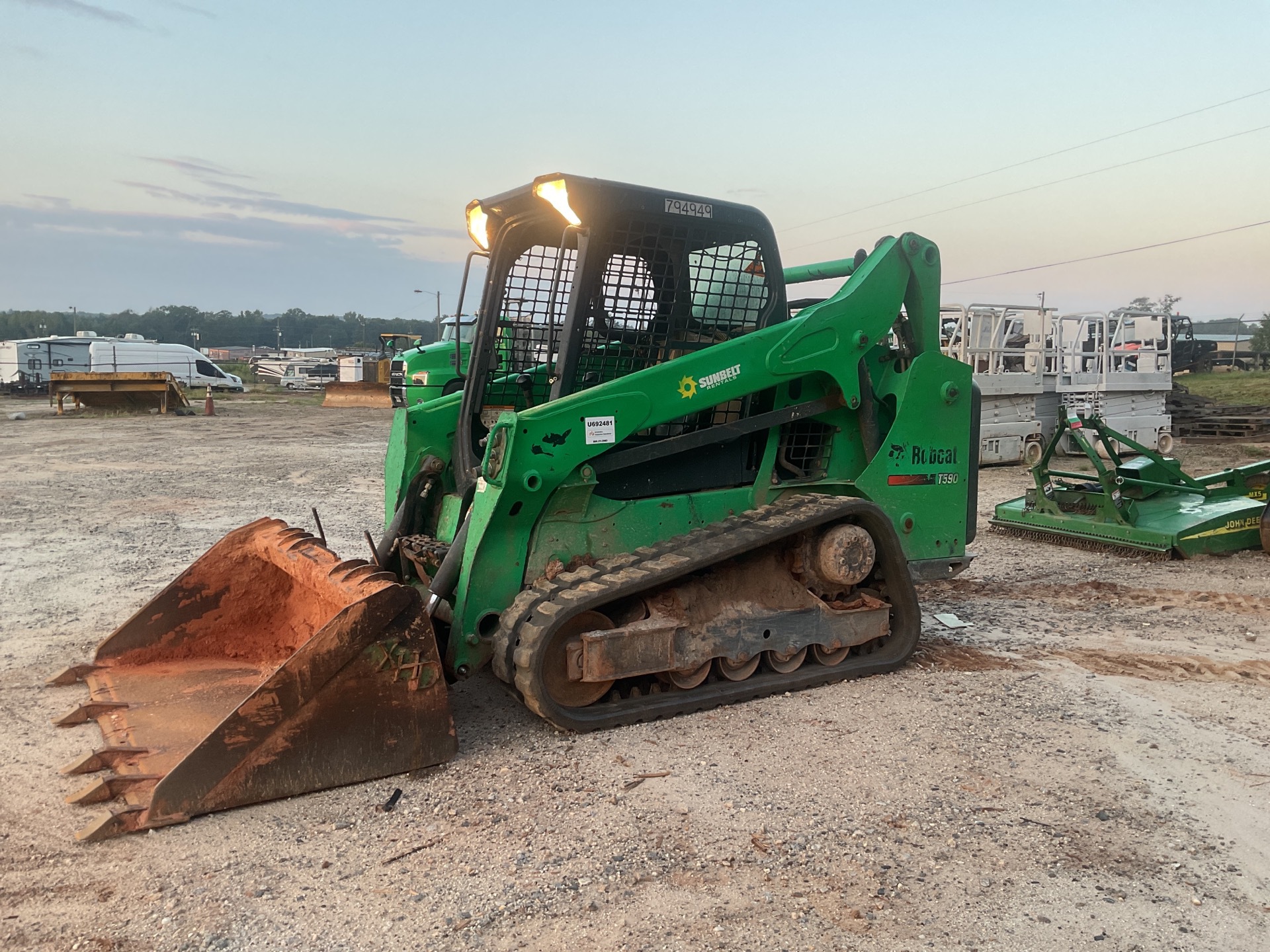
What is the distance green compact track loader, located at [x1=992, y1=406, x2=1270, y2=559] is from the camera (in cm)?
834

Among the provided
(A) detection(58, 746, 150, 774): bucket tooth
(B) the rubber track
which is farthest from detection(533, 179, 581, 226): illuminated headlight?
(A) detection(58, 746, 150, 774): bucket tooth

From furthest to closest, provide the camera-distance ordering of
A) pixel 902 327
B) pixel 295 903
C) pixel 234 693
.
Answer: pixel 902 327 < pixel 234 693 < pixel 295 903

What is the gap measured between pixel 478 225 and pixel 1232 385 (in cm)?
2811

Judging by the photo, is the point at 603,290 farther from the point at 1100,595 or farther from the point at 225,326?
the point at 225,326

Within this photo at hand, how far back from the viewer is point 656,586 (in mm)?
4621

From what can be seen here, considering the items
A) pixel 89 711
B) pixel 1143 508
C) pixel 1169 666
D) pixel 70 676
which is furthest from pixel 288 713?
pixel 1143 508

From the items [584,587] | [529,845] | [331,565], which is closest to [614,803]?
[529,845]

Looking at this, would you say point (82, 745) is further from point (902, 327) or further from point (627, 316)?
point (902, 327)

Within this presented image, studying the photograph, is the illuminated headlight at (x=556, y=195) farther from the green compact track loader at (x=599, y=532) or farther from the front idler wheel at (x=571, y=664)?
the front idler wheel at (x=571, y=664)

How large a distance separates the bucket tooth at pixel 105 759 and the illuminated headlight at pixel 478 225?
310cm

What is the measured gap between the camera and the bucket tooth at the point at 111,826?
3375 mm

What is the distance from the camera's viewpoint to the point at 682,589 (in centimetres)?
468

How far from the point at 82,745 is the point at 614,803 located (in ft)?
7.71

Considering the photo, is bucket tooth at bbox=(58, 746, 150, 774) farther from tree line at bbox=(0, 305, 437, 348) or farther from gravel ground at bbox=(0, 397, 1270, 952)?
tree line at bbox=(0, 305, 437, 348)
